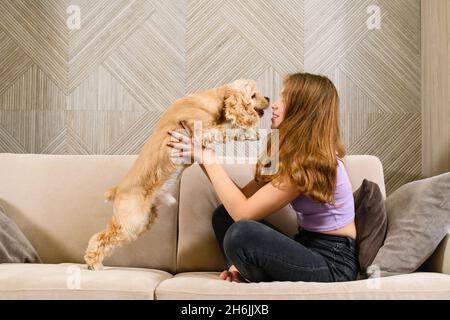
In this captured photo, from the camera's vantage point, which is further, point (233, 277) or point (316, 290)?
point (233, 277)

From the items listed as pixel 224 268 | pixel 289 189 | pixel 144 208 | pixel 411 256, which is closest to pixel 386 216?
pixel 411 256

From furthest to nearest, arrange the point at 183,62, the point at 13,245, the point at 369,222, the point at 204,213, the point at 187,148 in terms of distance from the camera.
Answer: the point at 183,62 < the point at 204,213 < the point at 13,245 < the point at 369,222 < the point at 187,148

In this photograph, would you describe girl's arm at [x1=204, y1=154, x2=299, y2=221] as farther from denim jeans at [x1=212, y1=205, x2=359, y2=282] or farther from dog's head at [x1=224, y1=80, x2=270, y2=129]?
dog's head at [x1=224, y1=80, x2=270, y2=129]

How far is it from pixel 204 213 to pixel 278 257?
0.60m

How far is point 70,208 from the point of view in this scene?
2.21m

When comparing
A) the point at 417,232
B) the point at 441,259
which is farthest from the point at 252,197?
the point at 441,259

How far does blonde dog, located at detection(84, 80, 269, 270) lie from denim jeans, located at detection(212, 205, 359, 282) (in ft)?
1.02

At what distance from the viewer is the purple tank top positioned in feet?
5.72

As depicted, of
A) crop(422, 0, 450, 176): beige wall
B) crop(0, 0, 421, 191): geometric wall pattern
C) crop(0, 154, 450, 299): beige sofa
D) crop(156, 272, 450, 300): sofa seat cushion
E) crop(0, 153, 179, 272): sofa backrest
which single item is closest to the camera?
crop(156, 272, 450, 300): sofa seat cushion

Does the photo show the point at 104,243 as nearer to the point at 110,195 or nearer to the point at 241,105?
the point at 110,195

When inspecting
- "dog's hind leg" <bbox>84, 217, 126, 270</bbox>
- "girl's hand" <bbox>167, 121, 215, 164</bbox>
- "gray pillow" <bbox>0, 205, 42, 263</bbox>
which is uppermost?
"girl's hand" <bbox>167, 121, 215, 164</bbox>

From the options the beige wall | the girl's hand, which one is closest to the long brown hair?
the girl's hand

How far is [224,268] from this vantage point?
82.0 inches
